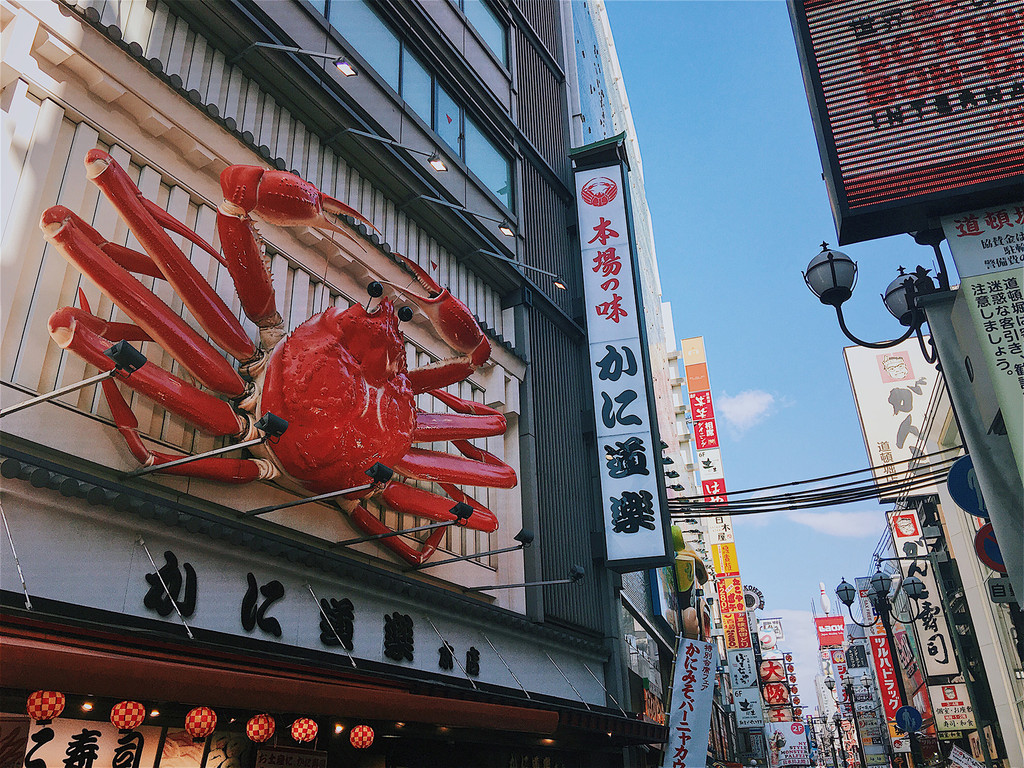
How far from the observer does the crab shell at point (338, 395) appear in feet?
24.3

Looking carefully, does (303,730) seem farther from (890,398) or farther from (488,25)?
(890,398)

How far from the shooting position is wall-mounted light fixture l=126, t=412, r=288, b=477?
18.1ft

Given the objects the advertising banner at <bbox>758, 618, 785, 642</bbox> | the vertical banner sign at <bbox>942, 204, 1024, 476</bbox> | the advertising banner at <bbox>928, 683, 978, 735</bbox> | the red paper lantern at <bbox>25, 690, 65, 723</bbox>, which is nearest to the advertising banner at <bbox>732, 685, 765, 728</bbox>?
the advertising banner at <bbox>928, 683, 978, 735</bbox>

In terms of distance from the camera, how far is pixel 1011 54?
8.17 meters

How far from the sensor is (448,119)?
1366 cm

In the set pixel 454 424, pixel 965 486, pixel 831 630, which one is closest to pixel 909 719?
pixel 965 486

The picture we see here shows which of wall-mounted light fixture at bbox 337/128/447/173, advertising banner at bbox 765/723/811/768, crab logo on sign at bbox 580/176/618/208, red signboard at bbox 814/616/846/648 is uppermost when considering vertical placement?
red signboard at bbox 814/616/846/648

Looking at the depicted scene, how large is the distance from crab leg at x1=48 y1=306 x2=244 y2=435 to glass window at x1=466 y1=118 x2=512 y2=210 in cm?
848

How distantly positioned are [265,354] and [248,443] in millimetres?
2154

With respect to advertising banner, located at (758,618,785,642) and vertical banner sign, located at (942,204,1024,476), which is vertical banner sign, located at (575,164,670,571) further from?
advertising banner, located at (758,618,785,642)

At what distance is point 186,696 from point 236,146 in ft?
19.7

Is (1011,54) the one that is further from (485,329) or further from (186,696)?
(186,696)

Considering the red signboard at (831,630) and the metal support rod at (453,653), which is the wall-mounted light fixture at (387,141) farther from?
the red signboard at (831,630)

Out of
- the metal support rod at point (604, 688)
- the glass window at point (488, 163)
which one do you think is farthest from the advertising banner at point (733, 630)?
the glass window at point (488, 163)
